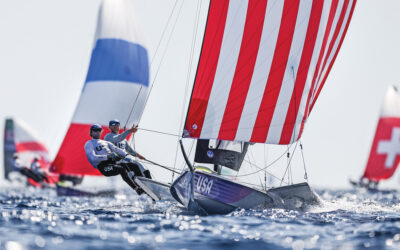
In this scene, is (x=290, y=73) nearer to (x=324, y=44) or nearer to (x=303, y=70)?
(x=303, y=70)

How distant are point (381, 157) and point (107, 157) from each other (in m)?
31.7

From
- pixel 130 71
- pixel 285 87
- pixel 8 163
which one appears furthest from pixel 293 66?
pixel 8 163

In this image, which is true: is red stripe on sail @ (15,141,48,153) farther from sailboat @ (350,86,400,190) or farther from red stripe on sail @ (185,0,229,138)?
red stripe on sail @ (185,0,229,138)

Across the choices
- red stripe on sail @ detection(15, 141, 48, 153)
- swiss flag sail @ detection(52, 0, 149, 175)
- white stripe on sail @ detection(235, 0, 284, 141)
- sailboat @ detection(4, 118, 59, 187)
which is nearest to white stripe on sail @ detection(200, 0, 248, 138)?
white stripe on sail @ detection(235, 0, 284, 141)

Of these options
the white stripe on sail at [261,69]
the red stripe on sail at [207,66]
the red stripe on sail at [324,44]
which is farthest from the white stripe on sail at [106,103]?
the red stripe on sail at [207,66]

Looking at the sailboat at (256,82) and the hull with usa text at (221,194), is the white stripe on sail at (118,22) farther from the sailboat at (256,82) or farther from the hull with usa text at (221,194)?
the hull with usa text at (221,194)

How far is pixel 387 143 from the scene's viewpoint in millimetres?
38156

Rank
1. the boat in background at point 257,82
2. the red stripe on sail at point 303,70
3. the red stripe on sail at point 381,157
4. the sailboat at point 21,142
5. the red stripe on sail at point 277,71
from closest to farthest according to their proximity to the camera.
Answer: the boat in background at point 257,82
the red stripe on sail at point 277,71
the red stripe on sail at point 303,70
the sailboat at point 21,142
the red stripe on sail at point 381,157

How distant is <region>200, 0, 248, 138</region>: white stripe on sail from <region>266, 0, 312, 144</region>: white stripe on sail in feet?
4.07

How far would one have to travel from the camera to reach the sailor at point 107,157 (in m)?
10.6

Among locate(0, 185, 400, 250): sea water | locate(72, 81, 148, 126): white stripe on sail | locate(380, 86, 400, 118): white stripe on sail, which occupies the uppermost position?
locate(380, 86, 400, 118): white stripe on sail

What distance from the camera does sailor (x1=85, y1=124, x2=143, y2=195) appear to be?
34.8ft

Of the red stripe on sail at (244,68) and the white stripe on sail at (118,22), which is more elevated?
the white stripe on sail at (118,22)

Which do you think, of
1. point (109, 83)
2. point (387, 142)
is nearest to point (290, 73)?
point (109, 83)
